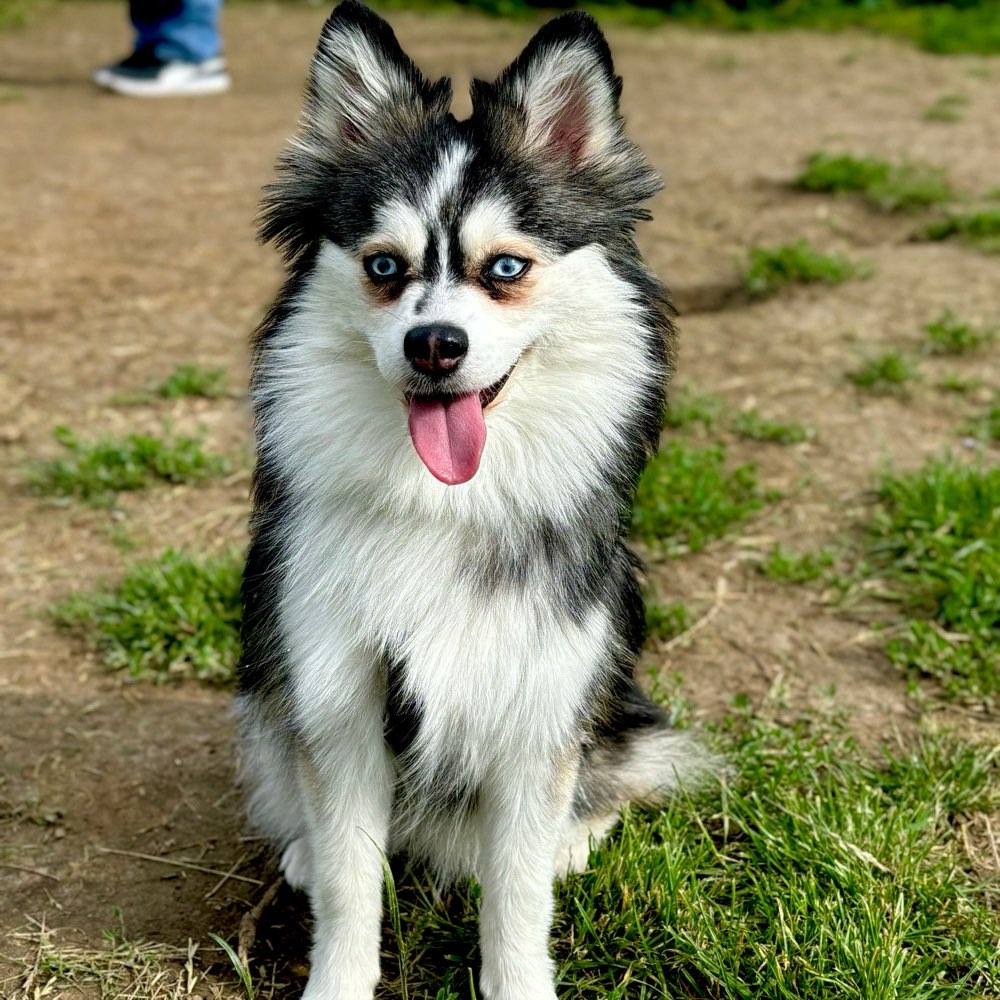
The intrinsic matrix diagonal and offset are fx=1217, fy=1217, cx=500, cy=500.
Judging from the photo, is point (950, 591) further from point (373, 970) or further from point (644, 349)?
point (373, 970)

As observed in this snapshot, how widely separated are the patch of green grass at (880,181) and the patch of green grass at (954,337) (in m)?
1.82

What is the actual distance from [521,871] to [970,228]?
17.6ft

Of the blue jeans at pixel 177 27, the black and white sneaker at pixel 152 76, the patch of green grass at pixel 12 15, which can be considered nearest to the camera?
the blue jeans at pixel 177 27

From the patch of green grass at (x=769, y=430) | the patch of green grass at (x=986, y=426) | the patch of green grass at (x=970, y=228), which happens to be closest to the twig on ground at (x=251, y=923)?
the patch of green grass at (x=769, y=430)

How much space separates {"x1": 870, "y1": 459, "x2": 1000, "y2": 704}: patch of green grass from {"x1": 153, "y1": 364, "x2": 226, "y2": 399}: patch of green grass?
104 inches

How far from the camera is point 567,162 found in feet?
7.99

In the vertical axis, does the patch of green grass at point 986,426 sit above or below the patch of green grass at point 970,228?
below

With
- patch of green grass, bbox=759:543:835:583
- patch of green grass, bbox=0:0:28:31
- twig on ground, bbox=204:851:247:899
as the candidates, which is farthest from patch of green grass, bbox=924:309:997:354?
patch of green grass, bbox=0:0:28:31

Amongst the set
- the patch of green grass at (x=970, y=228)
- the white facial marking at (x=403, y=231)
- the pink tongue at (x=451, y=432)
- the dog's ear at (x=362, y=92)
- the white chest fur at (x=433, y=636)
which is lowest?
the patch of green grass at (x=970, y=228)

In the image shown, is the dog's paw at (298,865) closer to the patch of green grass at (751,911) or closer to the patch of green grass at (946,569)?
the patch of green grass at (751,911)

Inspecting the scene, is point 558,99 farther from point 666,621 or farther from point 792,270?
point 792,270

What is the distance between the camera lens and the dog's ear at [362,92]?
2414 mm

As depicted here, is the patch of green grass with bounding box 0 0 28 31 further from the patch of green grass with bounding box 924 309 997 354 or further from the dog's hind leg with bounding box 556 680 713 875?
the dog's hind leg with bounding box 556 680 713 875

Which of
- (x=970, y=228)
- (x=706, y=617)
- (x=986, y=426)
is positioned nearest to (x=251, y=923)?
(x=706, y=617)
